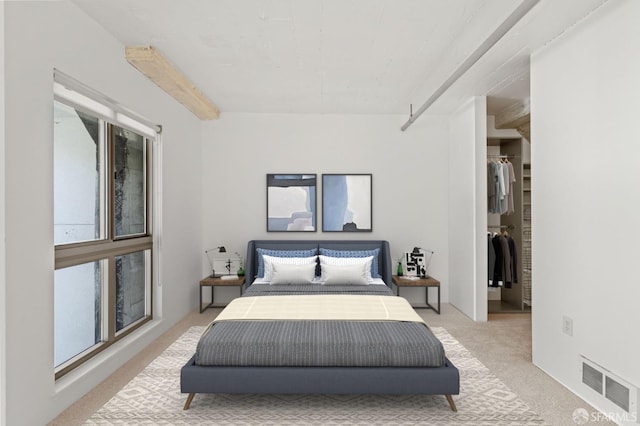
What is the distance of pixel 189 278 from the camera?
207 inches

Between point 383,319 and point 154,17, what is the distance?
290 cm

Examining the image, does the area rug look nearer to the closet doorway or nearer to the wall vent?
the wall vent

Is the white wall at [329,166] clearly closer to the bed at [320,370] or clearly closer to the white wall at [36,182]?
the white wall at [36,182]

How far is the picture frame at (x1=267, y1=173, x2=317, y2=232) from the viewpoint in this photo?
573 cm

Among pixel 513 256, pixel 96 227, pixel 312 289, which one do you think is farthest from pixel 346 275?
pixel 96 227

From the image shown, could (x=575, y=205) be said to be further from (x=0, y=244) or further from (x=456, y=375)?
(x=0, y=244)

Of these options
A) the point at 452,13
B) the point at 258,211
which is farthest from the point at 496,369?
the point at 258,211

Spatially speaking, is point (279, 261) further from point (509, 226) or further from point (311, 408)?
point (509, 226)

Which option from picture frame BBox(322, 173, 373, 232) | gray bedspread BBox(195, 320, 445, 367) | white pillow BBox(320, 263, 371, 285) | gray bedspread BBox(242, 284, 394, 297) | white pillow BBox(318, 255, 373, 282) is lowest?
gray bedspread BBox(195, 320, 445, 367)

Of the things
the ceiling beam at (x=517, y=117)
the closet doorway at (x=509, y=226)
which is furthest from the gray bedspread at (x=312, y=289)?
the ceiling beam at (x=517, y=117)

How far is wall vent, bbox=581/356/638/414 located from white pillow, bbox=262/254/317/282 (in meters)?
2.89

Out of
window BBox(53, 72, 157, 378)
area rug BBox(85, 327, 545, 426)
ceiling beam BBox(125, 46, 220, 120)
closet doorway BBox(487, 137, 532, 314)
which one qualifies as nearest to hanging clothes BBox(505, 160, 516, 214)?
closet doorway BBox(487, 137, 532, 314)

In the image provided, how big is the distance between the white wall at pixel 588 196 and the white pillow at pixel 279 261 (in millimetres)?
2512

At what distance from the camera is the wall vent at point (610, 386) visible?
2422 mm
